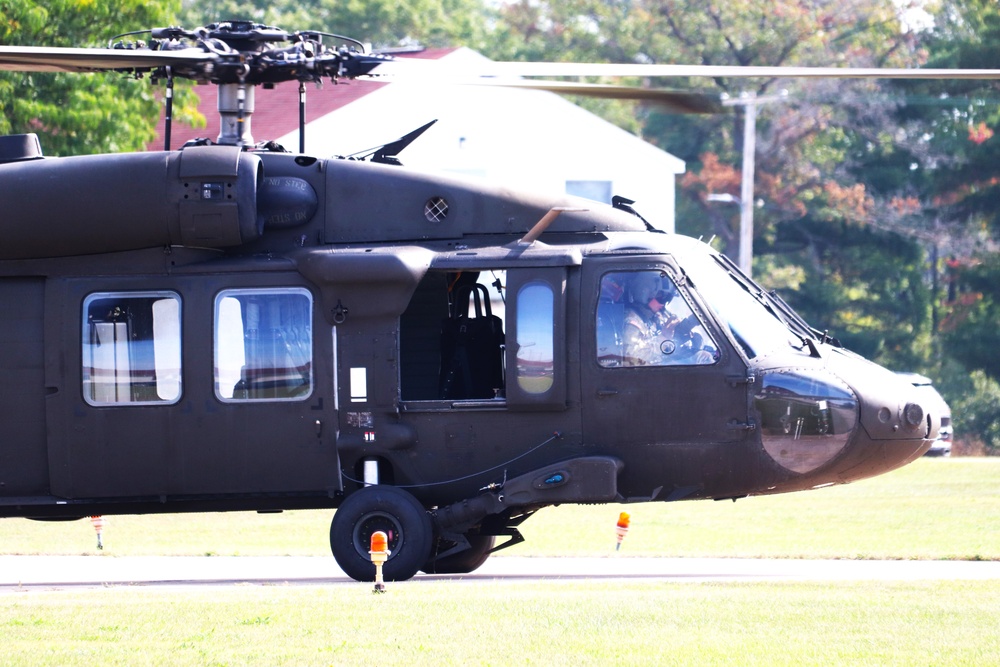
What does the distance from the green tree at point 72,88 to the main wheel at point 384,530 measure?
485 inches

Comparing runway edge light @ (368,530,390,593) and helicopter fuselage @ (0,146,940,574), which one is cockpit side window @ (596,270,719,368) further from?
runway edge light @ (368,530,390,593)

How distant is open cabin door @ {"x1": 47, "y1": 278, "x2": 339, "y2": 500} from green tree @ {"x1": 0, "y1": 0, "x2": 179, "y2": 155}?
10994mm

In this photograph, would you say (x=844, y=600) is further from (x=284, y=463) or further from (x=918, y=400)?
(x=284, y=463)

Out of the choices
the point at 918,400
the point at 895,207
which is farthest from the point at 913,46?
the point at 918,400

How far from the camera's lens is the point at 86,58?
35.4 feet

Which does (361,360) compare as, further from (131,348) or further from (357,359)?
(131,348)

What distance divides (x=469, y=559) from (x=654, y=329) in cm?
294

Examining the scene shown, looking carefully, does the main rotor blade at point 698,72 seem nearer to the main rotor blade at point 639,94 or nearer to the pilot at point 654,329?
the main rotor blade at point 639,94

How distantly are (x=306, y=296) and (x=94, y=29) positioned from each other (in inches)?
497

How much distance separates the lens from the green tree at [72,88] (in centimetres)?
2264

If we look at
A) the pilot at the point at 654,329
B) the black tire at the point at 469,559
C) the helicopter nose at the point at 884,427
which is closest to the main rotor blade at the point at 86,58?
the pilot at the point at 654,329

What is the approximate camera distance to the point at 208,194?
12266 millimetres

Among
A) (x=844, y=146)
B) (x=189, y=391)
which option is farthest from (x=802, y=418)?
(x=844, y=146)

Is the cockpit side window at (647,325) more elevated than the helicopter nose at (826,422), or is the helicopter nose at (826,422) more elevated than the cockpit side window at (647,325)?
the cockpit side window at (647,325)
